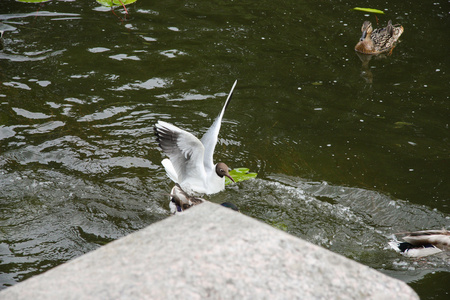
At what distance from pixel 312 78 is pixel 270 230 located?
625 cm

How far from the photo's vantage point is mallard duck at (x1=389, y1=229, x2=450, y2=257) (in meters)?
4.76

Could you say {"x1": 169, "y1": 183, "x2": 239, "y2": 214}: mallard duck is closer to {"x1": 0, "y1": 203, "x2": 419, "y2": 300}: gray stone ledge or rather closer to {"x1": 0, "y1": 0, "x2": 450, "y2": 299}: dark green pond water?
{"x1": 0, "y1": 0, "x2": 450, "y2": 299}: dark green pond water

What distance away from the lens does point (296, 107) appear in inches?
287

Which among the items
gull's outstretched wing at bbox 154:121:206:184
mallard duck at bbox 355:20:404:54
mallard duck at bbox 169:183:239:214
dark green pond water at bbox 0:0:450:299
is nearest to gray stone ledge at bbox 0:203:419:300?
dark green pond water at bbox 0:0:450:299

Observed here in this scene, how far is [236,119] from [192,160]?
1.50 metres

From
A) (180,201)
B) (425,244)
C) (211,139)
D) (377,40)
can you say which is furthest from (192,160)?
(377,40)

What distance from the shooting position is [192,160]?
577 centimetres

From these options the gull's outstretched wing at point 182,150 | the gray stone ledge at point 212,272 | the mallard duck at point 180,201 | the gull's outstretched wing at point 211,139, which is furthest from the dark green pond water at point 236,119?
the gray stone ledge at point 212,272

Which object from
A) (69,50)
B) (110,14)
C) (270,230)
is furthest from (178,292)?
(110,14)

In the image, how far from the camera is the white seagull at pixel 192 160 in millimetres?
5461

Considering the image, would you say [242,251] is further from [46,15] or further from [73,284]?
[46,15]

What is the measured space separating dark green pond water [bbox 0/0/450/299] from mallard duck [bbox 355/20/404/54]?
0.27 metres

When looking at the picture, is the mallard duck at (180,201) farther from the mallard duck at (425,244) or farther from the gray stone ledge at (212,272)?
the gray stone ledge at (212,272)

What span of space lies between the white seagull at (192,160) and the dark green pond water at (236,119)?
0.78ft
